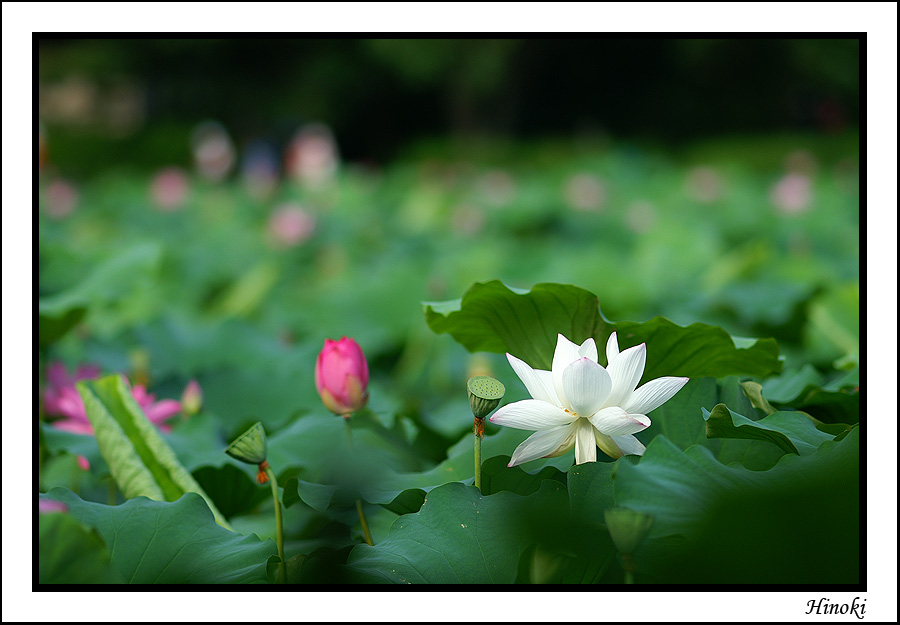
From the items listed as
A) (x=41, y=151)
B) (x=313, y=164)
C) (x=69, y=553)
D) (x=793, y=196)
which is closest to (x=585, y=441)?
(x=69, y=553)

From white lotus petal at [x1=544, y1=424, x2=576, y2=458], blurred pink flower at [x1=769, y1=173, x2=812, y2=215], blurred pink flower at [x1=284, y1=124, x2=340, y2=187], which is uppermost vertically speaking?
blurred pink flower at [x1=284, y1=124, x2=340, y2=187]

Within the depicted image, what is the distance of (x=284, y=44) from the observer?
12.1 meters

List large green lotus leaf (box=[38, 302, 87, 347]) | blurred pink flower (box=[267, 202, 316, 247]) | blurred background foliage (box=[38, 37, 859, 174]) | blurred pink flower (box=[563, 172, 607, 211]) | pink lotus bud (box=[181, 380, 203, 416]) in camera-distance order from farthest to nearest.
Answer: blurred background foliage (box=[38, 37, 859, 174]), blurred pink flower (box=[563, 172, 607, 211]), blurred pink flower (box=[267, 202, 316, 247]), large green lotus leaf (box=[38, 302, 87, 347]), pink lotus bud (box=[181, 380, 203, 416])

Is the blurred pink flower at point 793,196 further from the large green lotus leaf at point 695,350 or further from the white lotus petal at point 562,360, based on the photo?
the white lotus petal at point 562,360

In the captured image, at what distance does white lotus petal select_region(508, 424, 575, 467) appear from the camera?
54 centimetres

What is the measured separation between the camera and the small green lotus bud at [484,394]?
53 centimetres

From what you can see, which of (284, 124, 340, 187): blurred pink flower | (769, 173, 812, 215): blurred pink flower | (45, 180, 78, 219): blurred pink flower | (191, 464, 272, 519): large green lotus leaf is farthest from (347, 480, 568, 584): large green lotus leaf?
(284, 124, 340, 187): blurred pink flower

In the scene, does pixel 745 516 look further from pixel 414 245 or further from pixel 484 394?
pixel 414 245

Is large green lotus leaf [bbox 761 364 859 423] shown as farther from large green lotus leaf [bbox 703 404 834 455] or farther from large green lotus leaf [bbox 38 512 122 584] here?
large green lotus leaf [bbox 38 512 122 584]

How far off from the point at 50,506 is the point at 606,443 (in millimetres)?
398

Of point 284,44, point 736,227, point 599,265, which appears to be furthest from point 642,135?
point 599,265

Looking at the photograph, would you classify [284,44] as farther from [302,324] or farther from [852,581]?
[852,581]

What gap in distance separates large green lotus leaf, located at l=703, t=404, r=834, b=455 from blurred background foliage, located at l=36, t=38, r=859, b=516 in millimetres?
158

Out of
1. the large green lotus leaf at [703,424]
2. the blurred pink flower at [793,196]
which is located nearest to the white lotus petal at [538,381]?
the large green lotus leaf at [703,424]
